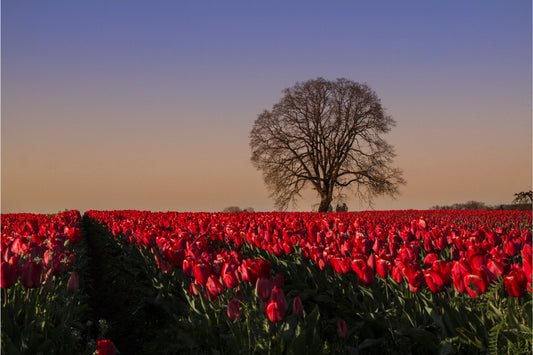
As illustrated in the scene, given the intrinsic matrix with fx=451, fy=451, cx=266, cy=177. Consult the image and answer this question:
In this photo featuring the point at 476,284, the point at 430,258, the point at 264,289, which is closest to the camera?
the point at 264,289

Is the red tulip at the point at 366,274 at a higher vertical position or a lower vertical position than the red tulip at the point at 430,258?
lower

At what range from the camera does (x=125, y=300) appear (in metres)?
Answer: 7.50

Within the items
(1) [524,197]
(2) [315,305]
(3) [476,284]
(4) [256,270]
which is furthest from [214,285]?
(1) [524,197]

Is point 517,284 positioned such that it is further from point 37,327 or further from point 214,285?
point 37,327

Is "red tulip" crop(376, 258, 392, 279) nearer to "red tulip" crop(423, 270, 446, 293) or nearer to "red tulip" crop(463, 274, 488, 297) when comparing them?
"red tulip" crop(423, 270, 446, 293)

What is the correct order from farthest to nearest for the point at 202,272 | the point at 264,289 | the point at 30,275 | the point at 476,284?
the point at 202,272 < the point at 30,275 < the point at 476,284 < the point at 264,289

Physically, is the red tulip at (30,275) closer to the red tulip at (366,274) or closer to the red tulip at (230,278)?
the red tulip at (230,278)

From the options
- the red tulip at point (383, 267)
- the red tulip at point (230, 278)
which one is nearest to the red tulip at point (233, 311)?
the red tulip at point (230, 278)

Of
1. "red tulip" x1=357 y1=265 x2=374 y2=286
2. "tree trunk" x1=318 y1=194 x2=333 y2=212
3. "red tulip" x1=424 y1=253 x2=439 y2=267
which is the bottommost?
"red tulip" x1=357 y1=265 x2=374 y2=286

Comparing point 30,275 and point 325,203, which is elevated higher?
point 325,203

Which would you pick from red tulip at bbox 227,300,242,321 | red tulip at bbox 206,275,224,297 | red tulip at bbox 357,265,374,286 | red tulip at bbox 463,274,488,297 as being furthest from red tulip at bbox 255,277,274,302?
red tulip at bbox 463,274,488,297

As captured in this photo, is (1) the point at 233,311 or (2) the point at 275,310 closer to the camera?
(2) the point at 275,310

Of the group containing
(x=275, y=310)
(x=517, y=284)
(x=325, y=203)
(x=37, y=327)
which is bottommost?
(x=37, y=327)

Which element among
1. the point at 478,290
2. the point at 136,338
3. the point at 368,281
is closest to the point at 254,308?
the point at 368,281
